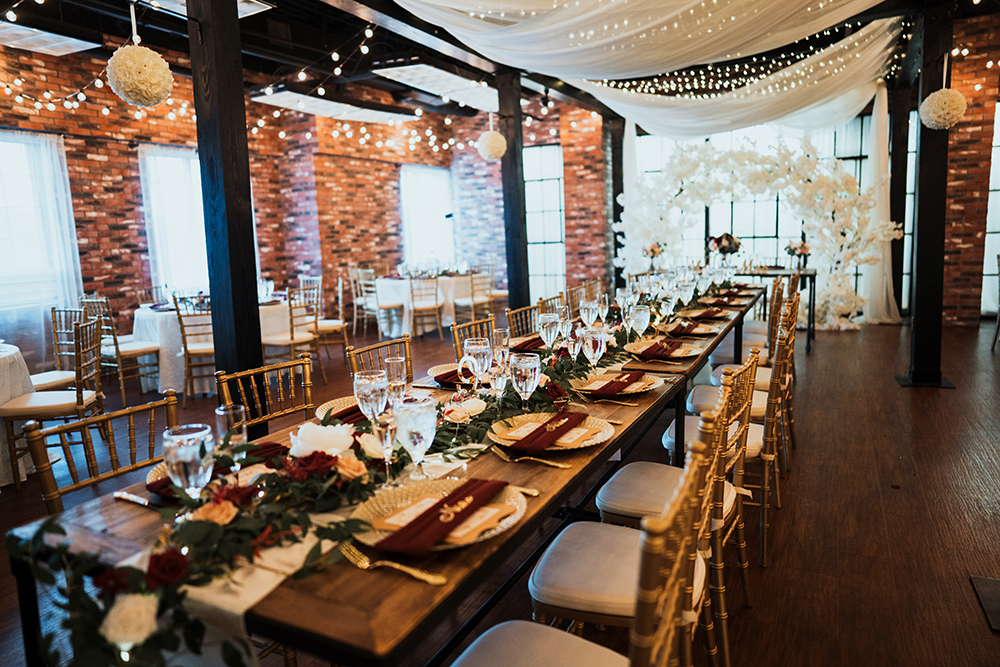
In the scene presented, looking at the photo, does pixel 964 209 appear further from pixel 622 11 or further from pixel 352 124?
pixel 352 124

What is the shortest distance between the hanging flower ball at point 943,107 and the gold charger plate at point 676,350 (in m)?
3.49

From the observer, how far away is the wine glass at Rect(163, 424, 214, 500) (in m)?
1.30

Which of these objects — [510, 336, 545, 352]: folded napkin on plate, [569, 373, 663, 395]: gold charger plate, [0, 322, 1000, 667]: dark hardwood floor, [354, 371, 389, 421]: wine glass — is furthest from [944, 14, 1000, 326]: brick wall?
[354, 371, 389, 421]: wine glass

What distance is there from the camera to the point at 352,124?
32.9ft

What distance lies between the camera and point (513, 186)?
6523 millimetres

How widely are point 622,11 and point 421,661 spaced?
11.2 ft

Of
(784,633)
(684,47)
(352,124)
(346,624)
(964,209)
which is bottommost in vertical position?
(784,633)

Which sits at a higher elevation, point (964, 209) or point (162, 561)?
point (964, 209)

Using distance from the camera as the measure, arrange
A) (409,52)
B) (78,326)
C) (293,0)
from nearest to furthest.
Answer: (78,326) < (293,0) < (409,52)

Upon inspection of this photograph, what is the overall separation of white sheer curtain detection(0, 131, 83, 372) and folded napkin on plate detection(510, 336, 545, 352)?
235 inches

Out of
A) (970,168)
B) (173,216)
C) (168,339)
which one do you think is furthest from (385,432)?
→ (970,168)

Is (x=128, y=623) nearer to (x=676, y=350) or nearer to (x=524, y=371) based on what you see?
(x=524, y=371)

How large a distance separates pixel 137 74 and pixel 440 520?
2817 mm

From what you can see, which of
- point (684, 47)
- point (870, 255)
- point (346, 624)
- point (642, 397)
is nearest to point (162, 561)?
point (346, 624)
